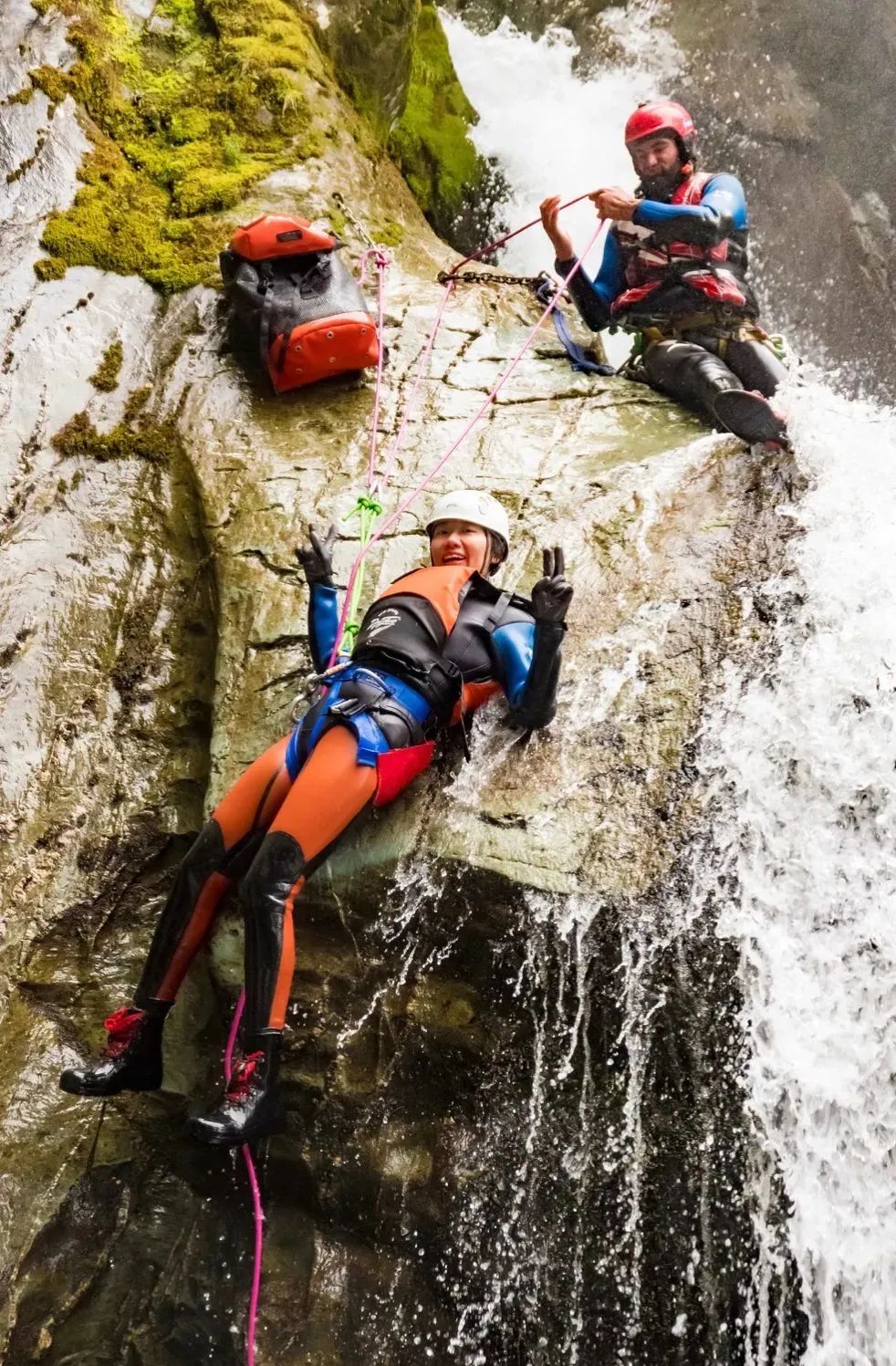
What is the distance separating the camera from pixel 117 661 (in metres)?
5.16

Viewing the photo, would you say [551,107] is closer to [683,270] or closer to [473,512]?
[683,270]

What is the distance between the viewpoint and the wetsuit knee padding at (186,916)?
159 inches

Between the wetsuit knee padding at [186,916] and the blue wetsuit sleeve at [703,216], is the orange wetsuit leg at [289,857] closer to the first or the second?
the wetsuit knee padding at [186,916]

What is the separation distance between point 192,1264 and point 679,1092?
88.4 inches

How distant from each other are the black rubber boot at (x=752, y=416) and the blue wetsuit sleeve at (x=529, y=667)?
172 cm

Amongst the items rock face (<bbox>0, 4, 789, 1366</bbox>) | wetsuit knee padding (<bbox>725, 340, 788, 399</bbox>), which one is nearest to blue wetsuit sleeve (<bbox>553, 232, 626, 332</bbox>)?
wetsuit knee padding (<bbox>725, 340, 788, 399</bbox>)

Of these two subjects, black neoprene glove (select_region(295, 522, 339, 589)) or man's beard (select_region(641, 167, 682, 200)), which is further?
man's beard (select_region(641, 167, 682, 200))

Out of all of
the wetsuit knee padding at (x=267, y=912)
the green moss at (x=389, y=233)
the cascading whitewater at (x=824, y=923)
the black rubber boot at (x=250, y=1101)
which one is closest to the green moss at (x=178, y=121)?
the green moss at (x=389, y=233)

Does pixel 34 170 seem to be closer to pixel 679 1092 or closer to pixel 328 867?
pixel 328 867

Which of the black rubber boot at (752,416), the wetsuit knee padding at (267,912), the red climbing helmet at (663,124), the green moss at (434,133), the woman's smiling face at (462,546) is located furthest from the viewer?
the green moss at (434,133)

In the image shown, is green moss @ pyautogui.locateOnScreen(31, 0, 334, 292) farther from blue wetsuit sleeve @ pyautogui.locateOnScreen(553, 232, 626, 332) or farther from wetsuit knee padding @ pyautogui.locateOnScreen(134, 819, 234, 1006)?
wetsuit knee padding @ pyautogui.locateOnScreen(134, 819, 234, 1006)

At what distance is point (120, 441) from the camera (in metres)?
5.82

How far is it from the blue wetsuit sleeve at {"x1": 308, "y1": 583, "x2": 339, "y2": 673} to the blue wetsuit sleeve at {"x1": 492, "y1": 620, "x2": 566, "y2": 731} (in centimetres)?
73

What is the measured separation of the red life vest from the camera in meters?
6.09
